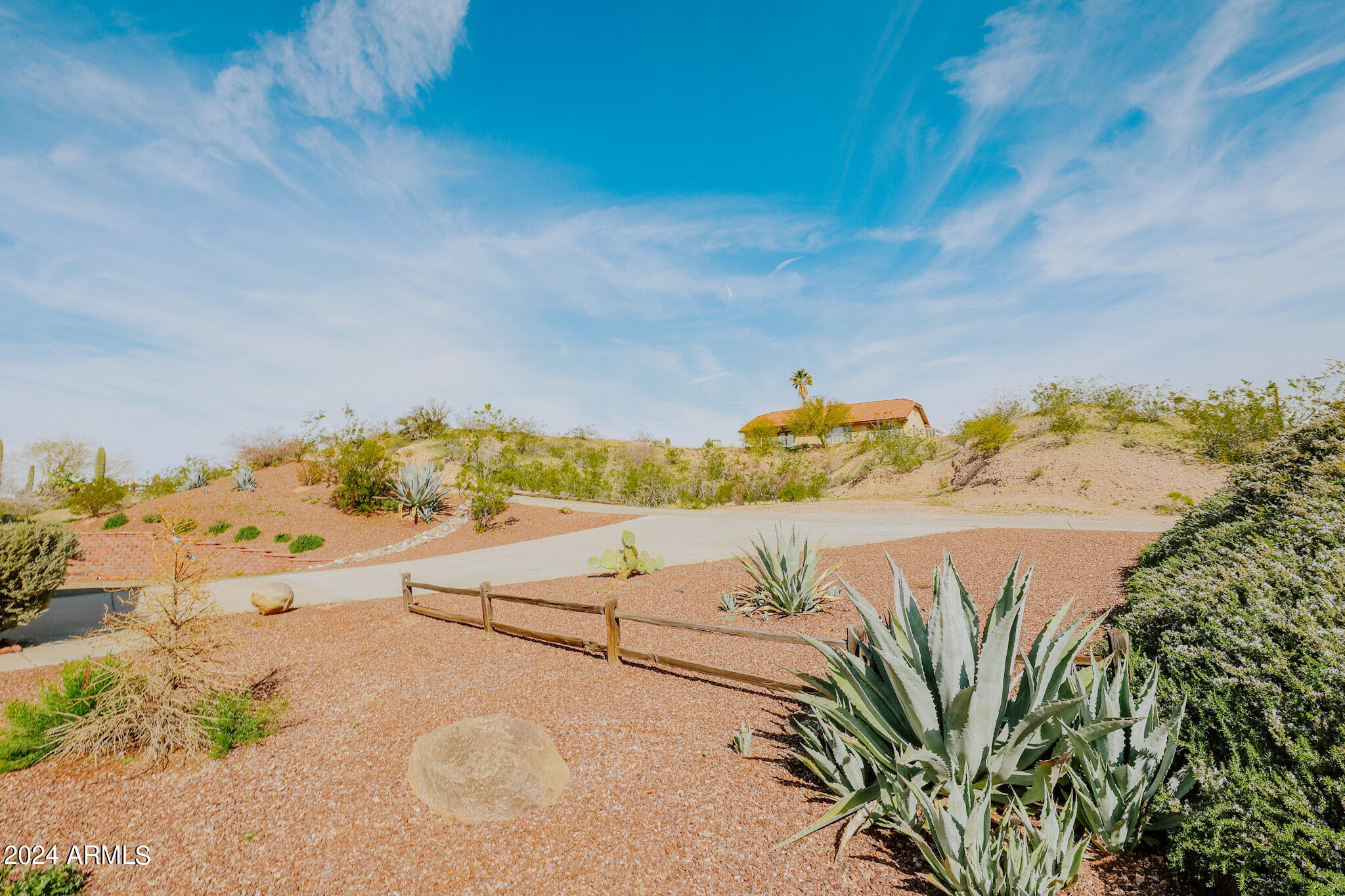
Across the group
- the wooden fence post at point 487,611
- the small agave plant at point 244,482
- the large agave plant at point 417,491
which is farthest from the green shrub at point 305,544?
the wooden fence post at point 487,611

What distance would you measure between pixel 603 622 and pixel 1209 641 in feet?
21.1

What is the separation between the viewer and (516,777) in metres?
3.72

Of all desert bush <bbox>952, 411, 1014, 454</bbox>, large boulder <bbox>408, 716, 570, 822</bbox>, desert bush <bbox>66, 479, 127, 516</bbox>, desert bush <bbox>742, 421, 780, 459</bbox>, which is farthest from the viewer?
desert bush <bbox>742, 421, 780, 459</bbox>

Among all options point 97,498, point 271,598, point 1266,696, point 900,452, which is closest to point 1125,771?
point 1266,696

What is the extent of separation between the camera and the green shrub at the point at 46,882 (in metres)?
2.80

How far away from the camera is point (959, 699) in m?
2.78

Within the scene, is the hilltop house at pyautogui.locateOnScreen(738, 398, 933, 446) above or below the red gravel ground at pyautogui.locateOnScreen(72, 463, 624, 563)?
above

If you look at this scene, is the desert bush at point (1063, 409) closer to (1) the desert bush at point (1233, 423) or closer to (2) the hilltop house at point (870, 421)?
(1) the desert bush at point (1233, 423)

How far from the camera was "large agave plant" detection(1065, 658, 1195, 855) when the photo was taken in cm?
284

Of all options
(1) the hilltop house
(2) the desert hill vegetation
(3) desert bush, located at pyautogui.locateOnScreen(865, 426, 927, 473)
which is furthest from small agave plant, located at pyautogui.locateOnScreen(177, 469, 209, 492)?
(1) the hilltop house

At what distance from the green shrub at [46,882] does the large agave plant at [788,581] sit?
255 inches

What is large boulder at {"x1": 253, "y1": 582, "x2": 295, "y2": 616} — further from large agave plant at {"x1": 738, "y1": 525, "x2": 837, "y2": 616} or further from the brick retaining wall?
large agave plant at {"x1": 738, "y1": 525, "x2": 837, "y2": 616}

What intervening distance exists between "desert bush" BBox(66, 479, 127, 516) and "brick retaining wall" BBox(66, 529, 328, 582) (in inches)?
218

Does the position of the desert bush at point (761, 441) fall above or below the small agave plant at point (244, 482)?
above
